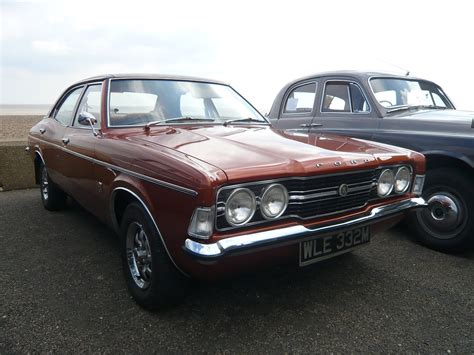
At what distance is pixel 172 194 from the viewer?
7.09ft

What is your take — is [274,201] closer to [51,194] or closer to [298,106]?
[298,106]

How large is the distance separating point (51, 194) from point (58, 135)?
0.96 metres

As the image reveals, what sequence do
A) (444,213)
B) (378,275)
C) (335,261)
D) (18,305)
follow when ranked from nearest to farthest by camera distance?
1. (18,305)
2. (378,275)
3. (335,261)
4. (444,213)

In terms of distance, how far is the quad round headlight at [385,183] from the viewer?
2.74 metres

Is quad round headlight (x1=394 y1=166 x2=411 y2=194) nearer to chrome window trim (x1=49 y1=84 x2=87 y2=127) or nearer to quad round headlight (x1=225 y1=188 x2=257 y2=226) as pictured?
quad round headlight (x1=225 y1=188 x2=257 y2=226)

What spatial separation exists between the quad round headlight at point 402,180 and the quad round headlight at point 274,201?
1.09 metres

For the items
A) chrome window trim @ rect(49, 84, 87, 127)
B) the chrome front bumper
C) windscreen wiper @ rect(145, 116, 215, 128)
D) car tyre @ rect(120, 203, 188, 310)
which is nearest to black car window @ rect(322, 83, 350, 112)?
windscreen wiper @ rect(145, 116, 215, 128)

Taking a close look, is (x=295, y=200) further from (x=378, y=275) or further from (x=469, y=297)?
(x=469, y=297)

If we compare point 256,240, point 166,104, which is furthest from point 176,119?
point 256,240

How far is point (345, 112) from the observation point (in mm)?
4734

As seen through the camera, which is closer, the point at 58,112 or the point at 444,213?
the point at 444,213

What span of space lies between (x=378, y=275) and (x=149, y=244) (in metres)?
1.89

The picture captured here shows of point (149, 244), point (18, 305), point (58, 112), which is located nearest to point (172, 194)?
point (149, 244)

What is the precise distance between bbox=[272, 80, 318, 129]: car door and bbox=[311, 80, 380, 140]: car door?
152 millimetres
